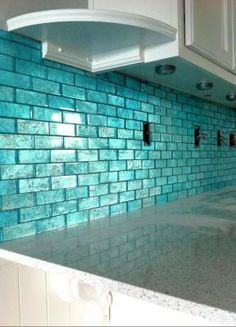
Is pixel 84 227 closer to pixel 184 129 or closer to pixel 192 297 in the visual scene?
pixel 192 297

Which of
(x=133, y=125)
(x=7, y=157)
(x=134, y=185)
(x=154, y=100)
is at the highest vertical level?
(x=154, y=100)

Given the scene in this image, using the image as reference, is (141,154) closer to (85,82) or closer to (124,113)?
(124,113)

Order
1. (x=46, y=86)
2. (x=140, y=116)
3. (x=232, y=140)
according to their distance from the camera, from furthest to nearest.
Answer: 1. (x=232, y=140)
2. (x=140, y=116)
3. (x=46, y=86)

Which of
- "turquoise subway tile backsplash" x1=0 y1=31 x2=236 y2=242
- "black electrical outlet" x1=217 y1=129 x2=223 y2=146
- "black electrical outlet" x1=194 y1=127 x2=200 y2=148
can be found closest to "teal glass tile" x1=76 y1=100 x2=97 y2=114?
"turquoise subway tile backsplash" x1=0 y1=31 x2=236 y2=242

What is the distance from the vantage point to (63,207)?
0.93 m

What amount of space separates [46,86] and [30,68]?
66 millimetres

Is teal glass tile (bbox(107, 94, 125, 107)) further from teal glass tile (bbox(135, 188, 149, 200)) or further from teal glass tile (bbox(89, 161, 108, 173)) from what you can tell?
teal glass tile (bbox(135, 188, 149, 200))

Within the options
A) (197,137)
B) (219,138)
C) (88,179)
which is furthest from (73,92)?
(219,138)

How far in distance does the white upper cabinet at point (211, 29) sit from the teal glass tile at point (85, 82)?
13.1 inches

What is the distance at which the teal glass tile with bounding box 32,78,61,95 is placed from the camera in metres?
0.87

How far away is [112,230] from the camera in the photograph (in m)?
0.93

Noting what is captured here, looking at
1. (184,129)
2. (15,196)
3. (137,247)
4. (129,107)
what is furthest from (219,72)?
(15,196)

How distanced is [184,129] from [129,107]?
1.44 feet

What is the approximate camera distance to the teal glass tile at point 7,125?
2.56ft
